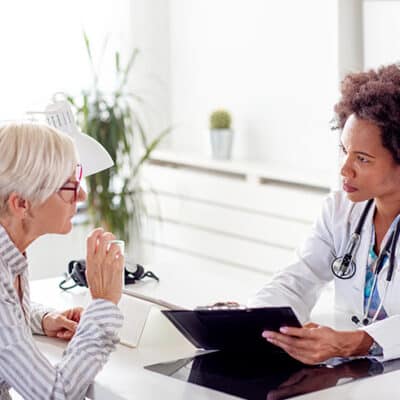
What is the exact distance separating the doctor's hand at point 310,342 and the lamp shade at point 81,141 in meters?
0.66

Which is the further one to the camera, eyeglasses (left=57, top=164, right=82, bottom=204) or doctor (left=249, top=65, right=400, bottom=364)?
doctor (left=249, top=65, right=400, bottom=364)

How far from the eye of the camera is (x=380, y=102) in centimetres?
277

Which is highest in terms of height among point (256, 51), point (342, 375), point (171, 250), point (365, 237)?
point (256, 51)

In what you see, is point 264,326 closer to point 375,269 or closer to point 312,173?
point 375,269

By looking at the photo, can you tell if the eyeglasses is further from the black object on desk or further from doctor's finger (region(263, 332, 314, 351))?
doctor's finger (region(263, 332, 314, 351))

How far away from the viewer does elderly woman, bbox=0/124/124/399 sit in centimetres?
225

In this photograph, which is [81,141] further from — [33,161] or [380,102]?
[380,102]

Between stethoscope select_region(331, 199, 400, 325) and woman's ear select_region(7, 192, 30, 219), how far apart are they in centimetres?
92

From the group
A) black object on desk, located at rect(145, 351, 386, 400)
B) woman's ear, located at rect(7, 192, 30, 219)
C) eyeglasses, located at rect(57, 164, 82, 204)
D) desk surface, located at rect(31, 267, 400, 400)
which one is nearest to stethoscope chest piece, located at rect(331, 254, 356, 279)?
desk surface, located at rect(31, 267, 400, 400)

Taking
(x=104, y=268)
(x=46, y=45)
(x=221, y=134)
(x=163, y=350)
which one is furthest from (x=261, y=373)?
(x=46, y=45)

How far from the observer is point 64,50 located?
18.0 feet

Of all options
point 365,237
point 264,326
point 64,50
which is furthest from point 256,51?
point 264,326

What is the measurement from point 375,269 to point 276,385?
0.60 m

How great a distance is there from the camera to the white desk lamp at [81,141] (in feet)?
9.12
